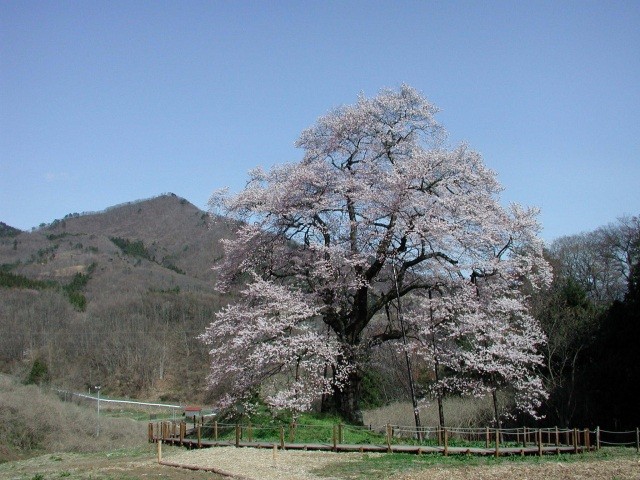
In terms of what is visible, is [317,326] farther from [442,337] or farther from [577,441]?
[577,441]

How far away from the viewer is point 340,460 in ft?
55.7

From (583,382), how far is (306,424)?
14675 millimetres

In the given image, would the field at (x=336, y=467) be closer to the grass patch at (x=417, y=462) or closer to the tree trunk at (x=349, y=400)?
the grass patch at (x=417, y=462)

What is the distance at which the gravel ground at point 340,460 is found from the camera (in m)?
14.2

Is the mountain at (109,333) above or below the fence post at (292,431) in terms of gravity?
above

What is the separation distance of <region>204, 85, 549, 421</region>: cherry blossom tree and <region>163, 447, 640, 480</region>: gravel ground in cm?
299

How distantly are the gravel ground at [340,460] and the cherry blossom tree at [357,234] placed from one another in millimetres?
2988

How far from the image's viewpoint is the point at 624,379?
2738 centimetres

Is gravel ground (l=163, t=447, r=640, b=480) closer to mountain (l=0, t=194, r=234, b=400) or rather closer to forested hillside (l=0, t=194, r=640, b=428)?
forested hillside (l=0, t=194, r=640, b=428)

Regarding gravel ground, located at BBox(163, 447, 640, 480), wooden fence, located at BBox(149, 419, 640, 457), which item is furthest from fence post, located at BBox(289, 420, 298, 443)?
gravel ground, located at BBox(163, 447, 640, 480)

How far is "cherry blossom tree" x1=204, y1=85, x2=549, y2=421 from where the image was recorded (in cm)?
2158

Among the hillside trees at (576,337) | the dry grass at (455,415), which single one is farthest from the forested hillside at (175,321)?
the dry grass at (455,415)

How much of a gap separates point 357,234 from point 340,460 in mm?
8026

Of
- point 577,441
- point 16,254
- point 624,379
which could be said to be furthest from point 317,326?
point 16,254
